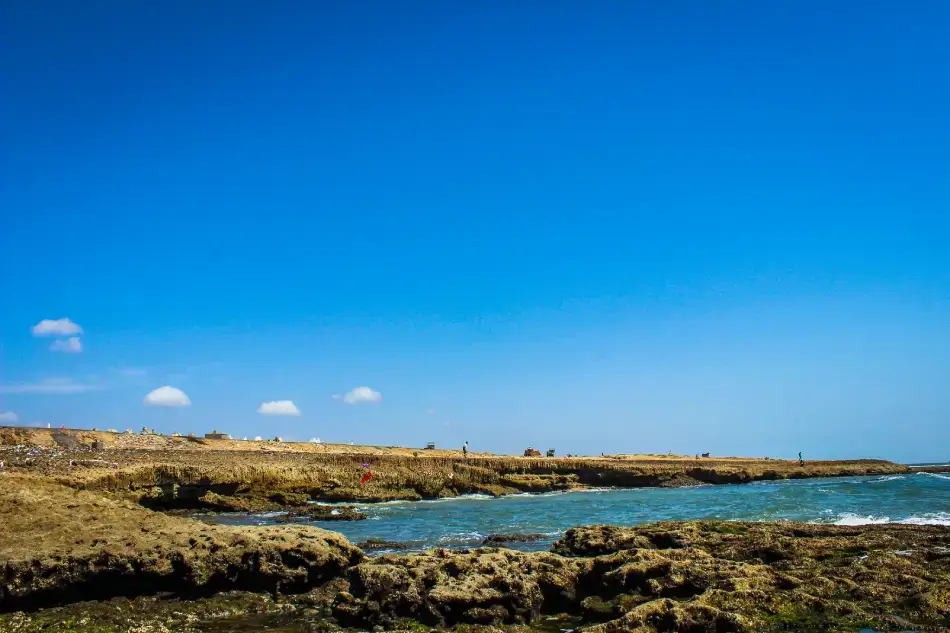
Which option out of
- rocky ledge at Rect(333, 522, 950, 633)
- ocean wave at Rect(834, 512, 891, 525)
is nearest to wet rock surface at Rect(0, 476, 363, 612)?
rocky ledge at Rect(333, 522, 950, 633)

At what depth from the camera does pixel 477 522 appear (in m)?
21.8

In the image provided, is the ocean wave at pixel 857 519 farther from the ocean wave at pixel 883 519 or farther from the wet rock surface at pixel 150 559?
the wet rock surface at pixel 150 559

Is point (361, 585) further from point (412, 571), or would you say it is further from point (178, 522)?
point (178, 522)

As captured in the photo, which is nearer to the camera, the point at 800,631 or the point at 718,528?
the point at 800,631

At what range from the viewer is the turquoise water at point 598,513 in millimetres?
18781

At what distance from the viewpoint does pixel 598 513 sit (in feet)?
77.5

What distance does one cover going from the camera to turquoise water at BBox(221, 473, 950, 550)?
18781 millimetres

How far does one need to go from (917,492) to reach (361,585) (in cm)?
2953

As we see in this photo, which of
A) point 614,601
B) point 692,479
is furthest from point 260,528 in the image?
point 692,479

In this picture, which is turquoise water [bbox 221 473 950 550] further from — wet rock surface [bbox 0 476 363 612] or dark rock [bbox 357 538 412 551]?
wet rock surface [bbox 0 476 363 612]

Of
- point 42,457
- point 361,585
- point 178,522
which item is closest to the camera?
point 361,585

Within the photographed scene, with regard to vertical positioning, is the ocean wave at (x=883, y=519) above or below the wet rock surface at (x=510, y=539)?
above

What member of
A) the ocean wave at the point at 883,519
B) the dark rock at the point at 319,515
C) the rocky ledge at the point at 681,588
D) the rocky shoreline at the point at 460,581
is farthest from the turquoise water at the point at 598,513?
the rocky ledge at the point at 681,588

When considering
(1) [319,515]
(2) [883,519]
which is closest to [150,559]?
(1) [319,515]
